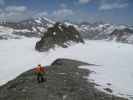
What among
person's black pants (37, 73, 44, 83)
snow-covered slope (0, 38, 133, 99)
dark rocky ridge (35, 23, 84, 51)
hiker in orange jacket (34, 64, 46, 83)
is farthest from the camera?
dark rocky ridge (35, 23, 84, 51)

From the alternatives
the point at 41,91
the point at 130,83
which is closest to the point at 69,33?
the point at 130,83

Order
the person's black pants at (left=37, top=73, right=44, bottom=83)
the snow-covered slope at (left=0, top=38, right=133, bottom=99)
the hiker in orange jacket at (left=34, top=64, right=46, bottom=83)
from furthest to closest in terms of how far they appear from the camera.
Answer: the snow-covered slope at (left=0, top=38, right=133, bottom=99)
the person's black pants at (left=37, top=73, right=44, bottom=83)
the hiker in orange jacket at (left=34, top=64, right=46, bottom=83)

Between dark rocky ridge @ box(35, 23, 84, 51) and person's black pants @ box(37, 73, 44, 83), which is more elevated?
person's black pants @ box(37, 73, 44, 83)

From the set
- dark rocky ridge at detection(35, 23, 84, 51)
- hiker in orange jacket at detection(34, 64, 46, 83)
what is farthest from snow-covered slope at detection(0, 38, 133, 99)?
hiker in orange jacket at detection(34, 64, 46, 83)

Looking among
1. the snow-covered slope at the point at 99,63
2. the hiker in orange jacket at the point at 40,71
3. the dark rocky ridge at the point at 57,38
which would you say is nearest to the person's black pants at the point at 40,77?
the hiker in orange jacket at the point at 40,71

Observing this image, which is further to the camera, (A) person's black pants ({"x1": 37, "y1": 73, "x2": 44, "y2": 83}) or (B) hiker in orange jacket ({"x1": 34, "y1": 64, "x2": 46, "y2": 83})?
(A) person's black pants ({"x1": 37, "y1": 73, "x2": 44, "y2": 83})

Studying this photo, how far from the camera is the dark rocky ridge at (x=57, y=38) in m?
129

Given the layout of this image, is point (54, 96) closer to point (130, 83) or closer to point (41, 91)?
point (41, 91)

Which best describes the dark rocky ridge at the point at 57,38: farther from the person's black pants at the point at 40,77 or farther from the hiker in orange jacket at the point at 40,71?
the hiker in orange jacket at the point at 40,71

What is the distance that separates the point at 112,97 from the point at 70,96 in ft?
17.4

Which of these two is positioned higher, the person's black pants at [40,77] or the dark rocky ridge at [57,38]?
the person's black pants at [40,77]

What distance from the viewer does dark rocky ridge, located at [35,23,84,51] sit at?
422 feet

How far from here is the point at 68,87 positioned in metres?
29.9

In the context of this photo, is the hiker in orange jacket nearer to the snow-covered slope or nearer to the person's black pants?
the person's black pants
